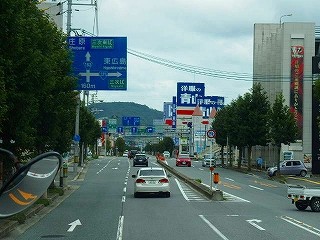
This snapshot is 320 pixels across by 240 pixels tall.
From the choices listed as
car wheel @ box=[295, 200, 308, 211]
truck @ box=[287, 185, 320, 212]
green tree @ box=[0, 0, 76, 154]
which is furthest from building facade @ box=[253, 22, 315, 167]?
truck @ box=[287, 185, 320, 212]

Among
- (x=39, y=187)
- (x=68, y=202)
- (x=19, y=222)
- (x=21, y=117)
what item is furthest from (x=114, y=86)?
(x=39, y=187)

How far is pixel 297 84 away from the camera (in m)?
67.8

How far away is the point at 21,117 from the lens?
18672 millimetres

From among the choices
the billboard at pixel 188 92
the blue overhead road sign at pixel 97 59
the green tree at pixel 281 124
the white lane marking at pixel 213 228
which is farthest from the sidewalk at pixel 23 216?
the billboard at pixel 188 92

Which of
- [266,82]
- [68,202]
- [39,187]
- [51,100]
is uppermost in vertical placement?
[266,82]

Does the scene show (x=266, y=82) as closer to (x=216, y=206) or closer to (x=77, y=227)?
(x=216, y=206)

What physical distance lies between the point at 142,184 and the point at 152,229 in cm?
1293

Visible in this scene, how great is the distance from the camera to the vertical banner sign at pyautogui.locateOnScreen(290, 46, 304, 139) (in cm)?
6769

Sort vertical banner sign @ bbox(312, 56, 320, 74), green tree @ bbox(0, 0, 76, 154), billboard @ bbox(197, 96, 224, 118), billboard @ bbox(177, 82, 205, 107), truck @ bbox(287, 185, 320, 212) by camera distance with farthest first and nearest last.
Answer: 1. billboard @ bbox(197, 96, 224, 118)
2. billboard @ bbox(177, 82, 205, 107)
3. vertical banner sign @ bbox(312, 56, 320, 74)
4. truck @ bbox(287, 185, 320, 212)
5. green tree @ bbox(0, 0, 76, 154)

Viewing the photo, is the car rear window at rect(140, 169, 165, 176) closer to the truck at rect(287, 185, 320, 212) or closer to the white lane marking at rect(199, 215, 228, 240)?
the truck at rect(287, 185, 320, 212)

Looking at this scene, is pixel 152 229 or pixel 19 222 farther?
pixel 19 222

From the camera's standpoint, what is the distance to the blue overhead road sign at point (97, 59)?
31641mm

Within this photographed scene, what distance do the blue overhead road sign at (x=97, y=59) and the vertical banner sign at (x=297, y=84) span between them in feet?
131

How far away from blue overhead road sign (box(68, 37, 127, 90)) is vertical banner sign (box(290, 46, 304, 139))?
40.0 m
